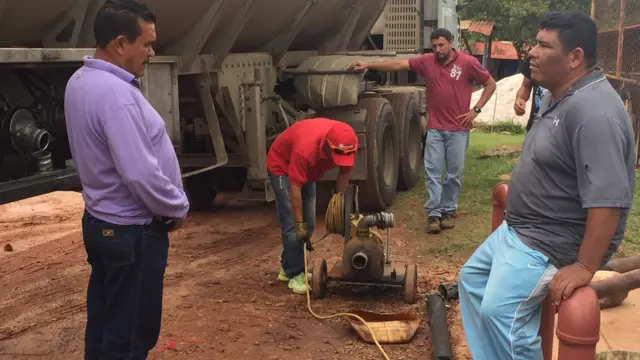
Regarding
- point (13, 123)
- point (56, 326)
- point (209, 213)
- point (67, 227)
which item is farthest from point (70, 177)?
point (209, 213)

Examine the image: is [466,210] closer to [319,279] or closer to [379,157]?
[379,157]

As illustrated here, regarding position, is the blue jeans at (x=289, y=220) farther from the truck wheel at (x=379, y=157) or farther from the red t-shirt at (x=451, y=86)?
the truck wheel at (x=379, y=157)

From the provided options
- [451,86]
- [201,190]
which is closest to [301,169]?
[451,86]

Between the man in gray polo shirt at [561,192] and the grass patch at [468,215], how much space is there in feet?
12.1

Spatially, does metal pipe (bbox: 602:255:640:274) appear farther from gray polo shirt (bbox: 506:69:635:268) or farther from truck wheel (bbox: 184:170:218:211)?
truck wheel (bbox: 184:170:218:211)

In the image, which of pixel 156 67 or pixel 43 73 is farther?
pixel 156 67

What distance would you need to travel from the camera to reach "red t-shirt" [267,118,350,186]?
5.21 metres

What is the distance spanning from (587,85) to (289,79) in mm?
5915

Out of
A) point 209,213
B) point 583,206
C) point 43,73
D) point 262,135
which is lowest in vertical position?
point 209,213

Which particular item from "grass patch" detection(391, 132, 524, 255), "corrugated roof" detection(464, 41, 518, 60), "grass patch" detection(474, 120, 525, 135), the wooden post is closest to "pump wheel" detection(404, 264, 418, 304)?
"grass patch" detection(391, 132, 524, 255)

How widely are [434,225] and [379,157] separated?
46.1 inches

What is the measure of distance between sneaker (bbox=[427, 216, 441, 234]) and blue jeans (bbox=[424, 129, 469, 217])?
0.04 meters

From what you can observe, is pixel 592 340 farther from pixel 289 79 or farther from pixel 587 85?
pixel 289 79

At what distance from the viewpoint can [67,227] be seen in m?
7.74
